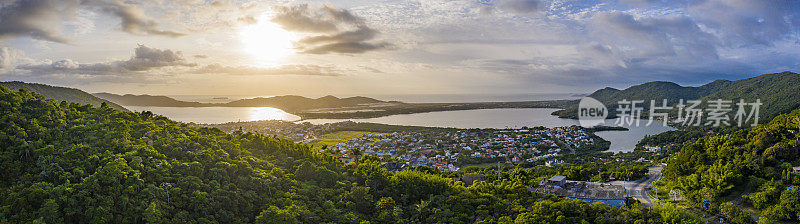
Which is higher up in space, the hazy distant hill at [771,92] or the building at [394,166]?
the hazy distant hill at [771,92]

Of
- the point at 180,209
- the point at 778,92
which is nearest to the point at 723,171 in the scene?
the point at 180,209

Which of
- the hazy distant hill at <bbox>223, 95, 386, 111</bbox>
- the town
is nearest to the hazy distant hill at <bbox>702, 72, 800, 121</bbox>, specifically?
the town

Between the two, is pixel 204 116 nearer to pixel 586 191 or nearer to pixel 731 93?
pixel 586 191

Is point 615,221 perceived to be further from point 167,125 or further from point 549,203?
point 167,125

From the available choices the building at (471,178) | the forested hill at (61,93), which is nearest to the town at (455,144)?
the building at (471,178)

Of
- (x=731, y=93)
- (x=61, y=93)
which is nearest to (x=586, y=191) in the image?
(x=61, y=93)

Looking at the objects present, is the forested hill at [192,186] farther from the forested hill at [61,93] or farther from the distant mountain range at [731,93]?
the distant mountain range at [731,93]
